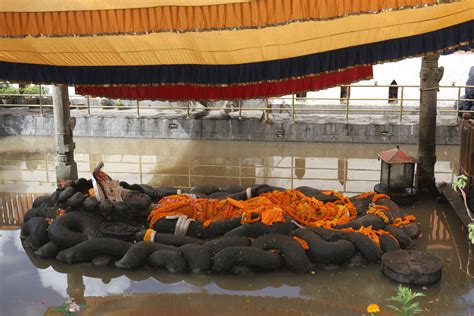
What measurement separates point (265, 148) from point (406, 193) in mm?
5071

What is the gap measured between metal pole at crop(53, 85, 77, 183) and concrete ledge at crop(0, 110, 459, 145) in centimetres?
478

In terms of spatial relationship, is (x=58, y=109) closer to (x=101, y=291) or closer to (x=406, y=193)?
(x=101, y=291)

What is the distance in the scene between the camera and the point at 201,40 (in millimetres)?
5016

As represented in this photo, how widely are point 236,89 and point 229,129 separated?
731 centimetres

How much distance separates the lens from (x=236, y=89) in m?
7.46

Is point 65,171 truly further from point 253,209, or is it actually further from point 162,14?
point 162,14

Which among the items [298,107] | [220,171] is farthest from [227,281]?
[298,107]

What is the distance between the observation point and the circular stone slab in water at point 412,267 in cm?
650

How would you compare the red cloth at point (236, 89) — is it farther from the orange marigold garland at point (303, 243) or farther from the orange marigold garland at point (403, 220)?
the orange marigold garland at point (403, 220)

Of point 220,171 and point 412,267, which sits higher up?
point 220,171

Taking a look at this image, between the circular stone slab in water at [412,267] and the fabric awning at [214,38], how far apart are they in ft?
8.59

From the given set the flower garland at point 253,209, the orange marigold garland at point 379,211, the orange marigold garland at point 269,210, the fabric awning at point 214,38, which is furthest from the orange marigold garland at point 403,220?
the fabric awning at point 214,38

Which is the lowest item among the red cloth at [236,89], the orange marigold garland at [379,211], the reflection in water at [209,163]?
the orange marigold garland at [379,211]

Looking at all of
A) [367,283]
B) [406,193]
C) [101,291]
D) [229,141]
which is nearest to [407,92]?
[229,141]
